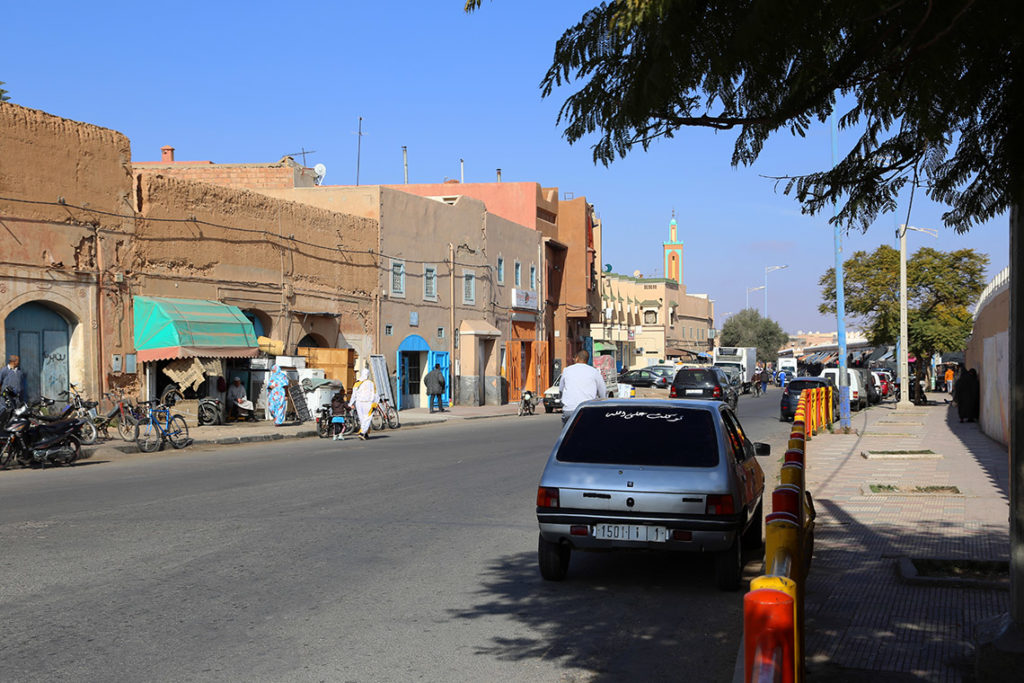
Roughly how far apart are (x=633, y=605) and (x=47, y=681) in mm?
3940

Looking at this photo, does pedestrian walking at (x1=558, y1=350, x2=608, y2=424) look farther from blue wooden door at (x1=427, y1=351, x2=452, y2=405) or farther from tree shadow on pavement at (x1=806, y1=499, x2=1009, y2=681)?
blue wooden door at (x1=427, y1=351, x2=452, y2=405)

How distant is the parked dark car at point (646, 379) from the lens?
47.5 meters

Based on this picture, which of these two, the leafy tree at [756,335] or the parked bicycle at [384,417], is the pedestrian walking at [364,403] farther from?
the leafy tree at [756,335]

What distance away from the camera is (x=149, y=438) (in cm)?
2144

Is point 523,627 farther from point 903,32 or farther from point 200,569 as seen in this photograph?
point 903,32

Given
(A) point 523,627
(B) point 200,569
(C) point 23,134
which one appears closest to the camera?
(A) point 523,627

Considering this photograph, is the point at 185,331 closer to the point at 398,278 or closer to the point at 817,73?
the point at 398,278

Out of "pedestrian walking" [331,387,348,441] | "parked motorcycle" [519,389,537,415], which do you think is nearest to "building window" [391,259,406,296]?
"parked motorcycle" [519,389,537,415]

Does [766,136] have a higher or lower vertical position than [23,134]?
lower

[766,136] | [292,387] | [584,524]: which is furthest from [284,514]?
[292,387]

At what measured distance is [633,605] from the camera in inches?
296

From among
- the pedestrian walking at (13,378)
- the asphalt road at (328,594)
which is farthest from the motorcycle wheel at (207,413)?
the asphalt road at (328,594)

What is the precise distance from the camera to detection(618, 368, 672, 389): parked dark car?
4750 centimetres

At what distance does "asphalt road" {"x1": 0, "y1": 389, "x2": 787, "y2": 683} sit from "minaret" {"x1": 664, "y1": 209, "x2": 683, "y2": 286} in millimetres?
130604
